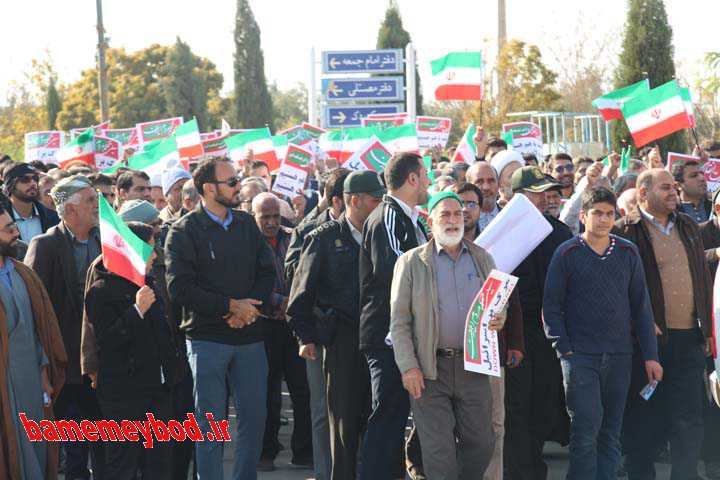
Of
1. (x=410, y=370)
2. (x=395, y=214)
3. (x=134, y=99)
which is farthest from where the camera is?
(x=134, y=99)

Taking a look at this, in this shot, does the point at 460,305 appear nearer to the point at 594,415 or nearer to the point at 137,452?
the point at 594,415

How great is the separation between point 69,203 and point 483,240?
298cm

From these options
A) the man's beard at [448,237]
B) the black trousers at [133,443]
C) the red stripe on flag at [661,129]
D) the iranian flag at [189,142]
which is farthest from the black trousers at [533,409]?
the iranian flag at [189,142]

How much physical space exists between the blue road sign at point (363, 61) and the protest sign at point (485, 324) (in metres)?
28.2

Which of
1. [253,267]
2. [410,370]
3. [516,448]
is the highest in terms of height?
[253,267]

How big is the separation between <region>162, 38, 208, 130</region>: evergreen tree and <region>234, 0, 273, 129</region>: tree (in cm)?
235

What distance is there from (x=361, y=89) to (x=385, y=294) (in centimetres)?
2712

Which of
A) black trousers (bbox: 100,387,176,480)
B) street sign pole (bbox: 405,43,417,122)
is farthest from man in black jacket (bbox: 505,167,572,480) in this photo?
street sign pole (bbox: 405,43,417,122)

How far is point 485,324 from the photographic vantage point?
687 centimetres

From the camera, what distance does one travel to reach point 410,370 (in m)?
6.83

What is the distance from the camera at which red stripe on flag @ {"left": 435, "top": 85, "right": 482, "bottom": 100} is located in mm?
21781

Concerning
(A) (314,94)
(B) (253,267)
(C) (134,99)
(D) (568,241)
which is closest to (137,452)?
(B) (253,267)

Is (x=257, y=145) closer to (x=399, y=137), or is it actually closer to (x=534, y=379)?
(x=399, y=137)

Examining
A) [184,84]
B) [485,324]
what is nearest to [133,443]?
[485,324]
